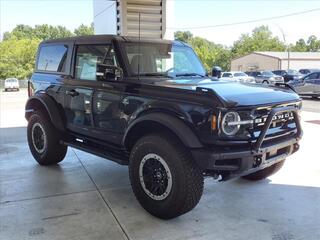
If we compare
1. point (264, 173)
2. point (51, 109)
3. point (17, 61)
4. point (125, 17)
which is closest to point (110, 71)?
point (51, 109)

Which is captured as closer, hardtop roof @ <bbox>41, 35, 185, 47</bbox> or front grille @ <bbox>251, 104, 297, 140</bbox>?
front grille @ <bbox>251, 104, 297, 140</bbox>

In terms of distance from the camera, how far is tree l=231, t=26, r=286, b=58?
83.9 meters

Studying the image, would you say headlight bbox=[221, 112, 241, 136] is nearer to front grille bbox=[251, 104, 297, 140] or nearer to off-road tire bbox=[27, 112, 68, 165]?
front grille bbox=[251, 104, 297, 140]

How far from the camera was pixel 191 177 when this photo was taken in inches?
155

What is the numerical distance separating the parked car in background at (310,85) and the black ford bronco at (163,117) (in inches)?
675

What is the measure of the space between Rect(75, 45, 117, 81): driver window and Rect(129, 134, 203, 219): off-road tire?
1.35 metres

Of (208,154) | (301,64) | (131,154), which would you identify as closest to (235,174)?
(208,154)

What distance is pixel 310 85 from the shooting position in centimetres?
2147

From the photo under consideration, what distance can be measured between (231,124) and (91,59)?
247 cm

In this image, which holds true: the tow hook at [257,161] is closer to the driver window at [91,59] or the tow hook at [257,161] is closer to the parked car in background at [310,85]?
the driver window at [91,59]

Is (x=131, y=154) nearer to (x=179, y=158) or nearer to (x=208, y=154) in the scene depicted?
(x=179, y=158)

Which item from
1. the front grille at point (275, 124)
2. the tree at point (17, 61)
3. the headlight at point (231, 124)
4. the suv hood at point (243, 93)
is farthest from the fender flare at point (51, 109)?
the tree at point (17, 61)

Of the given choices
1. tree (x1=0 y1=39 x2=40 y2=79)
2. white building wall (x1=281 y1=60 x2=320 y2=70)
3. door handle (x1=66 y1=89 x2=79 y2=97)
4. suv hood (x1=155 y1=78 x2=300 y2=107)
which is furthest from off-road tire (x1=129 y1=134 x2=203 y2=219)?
white building wall (x1=281 y1=60 x2=320 y2=70)

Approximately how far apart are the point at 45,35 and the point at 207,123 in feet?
324
